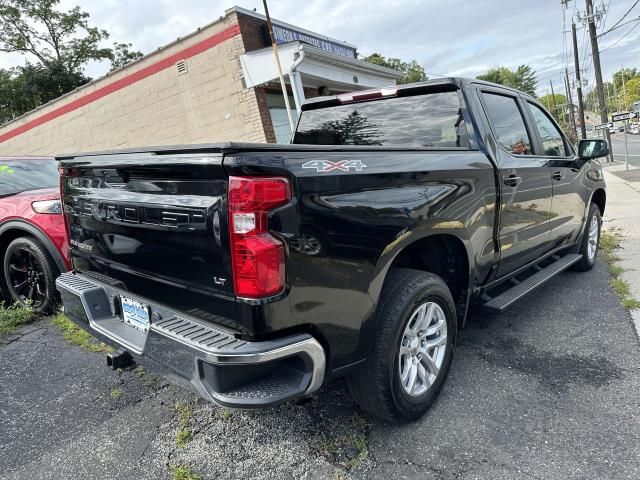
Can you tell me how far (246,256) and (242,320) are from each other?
0.88 feet

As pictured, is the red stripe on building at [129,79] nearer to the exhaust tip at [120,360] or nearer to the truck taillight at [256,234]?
the exhaust tip at [120,360]

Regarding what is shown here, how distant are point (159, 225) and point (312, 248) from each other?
0.74m

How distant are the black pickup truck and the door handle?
0.05 feet

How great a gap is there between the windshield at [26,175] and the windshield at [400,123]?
3.29 meters

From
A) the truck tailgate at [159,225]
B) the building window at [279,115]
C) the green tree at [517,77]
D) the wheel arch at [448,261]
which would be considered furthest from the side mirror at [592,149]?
the green tree at [517,77]

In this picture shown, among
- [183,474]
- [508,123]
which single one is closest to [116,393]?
[183,474]

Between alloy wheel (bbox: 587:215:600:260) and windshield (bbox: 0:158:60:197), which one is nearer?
windshield (bbox: 0:158:60:197)

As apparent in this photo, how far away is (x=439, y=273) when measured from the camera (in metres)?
3.01

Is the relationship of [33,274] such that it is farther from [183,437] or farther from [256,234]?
[256,234]

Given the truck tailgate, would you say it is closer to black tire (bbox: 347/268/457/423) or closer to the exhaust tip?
the exhaust tip

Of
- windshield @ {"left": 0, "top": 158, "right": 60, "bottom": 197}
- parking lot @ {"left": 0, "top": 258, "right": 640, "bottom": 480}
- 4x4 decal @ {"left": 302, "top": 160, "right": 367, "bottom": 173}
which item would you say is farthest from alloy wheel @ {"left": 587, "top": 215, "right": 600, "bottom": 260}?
windshield @ {"left": 0, "top": 158, "right": 60, "bottom": 197}

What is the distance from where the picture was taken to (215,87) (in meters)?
11.4

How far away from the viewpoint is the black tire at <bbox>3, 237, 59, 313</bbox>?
160 inches

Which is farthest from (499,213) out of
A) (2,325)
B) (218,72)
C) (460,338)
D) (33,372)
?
(218,72)
